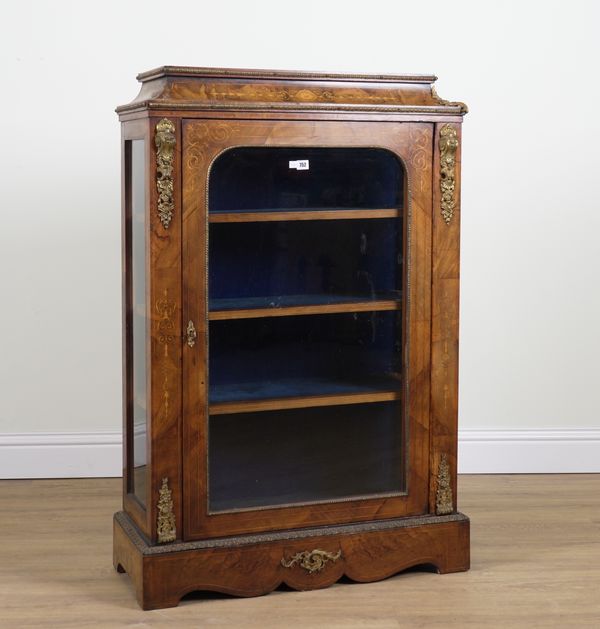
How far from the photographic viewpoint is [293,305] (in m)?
2.85

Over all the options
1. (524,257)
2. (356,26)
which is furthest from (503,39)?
(524,257)

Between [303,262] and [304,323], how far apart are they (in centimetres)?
16

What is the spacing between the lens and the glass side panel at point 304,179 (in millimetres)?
2729

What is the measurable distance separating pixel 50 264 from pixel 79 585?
135 cm

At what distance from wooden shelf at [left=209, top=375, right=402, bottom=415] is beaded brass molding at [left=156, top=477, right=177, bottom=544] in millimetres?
225

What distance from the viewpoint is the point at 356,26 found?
3857 millimetres

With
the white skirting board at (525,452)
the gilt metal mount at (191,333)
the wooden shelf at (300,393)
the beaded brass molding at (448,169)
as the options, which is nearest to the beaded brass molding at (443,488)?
the wooden shelf at (300,393)

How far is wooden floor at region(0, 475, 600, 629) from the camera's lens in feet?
8.79

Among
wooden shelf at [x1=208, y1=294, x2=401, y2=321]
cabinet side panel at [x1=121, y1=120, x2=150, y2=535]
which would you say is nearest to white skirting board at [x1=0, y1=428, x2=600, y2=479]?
cabinet side panel at [x1=121, y1=120, x2=150, y2=535]

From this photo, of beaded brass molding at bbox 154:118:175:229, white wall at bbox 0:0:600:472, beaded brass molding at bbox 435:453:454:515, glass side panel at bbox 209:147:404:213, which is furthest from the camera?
white wall at bbox 0:0:600:472

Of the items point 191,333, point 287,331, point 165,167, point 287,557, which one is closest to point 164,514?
point 287,557

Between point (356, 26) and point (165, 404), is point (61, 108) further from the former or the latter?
point (165, 404)

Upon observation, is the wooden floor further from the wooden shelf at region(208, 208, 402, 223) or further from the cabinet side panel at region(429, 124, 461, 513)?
the wooden shelf at region(208, 208, 402, 223)

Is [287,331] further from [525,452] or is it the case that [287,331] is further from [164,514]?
[525,452]
